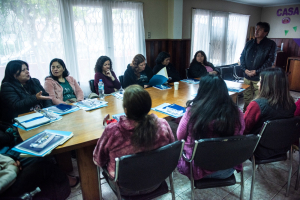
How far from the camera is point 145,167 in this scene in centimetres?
109

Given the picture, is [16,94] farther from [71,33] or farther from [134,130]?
[134,130]

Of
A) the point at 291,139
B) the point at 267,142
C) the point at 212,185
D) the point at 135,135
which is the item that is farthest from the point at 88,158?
the point at 291,139

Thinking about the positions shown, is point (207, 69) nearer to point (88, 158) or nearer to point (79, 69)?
point (79, 69)

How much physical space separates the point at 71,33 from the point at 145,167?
2.81 meters

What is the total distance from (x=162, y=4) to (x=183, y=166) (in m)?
3.71

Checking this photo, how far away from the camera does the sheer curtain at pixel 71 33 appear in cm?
273

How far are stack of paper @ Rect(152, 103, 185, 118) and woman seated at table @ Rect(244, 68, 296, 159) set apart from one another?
57 centimetres

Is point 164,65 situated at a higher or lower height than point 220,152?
higher

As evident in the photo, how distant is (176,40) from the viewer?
4.47 metres

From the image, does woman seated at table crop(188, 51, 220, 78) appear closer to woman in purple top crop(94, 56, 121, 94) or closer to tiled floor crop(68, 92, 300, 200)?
woman in purple top crop(94, 56, 121, 94)

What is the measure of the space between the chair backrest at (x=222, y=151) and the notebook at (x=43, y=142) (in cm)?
90

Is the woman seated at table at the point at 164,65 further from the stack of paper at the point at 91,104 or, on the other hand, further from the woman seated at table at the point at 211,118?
the woman seated at table at the point at 211,118

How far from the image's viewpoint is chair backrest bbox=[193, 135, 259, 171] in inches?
47.2

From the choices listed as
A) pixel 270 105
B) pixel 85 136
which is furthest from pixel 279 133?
pixel 85 136
